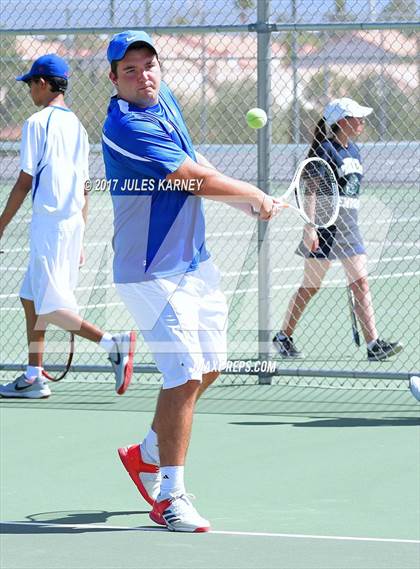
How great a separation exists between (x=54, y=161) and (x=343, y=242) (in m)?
2.35

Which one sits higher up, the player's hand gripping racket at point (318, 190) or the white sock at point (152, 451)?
the player's hand gripping racket at point (318, 190)

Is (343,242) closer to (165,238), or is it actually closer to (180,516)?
(165,238)

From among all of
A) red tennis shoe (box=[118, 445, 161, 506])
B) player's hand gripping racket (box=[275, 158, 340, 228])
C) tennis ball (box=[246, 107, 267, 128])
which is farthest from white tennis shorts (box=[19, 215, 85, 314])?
red tennis shoe (box=[118, 445, 161, 506])

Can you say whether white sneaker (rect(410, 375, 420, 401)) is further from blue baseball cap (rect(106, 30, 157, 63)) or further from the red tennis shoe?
blue baseball cap (rect(106, 30, 157, 63))

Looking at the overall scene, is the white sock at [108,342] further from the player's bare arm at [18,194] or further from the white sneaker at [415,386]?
the white sneaker at [415,386]

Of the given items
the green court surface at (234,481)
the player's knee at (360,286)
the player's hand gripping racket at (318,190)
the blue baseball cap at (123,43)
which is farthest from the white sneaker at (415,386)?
the blue baseball cap at (123,43)

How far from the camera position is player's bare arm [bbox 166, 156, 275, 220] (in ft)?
19.9

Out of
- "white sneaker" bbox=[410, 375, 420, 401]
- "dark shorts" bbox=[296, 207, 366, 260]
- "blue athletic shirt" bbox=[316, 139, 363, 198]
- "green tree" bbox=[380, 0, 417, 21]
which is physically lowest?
"white sneaker" bbox=[410, 375, 420, 401]

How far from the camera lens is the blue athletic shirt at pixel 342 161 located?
32.4 feet

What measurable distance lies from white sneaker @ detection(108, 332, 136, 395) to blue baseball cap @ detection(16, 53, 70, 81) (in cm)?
168

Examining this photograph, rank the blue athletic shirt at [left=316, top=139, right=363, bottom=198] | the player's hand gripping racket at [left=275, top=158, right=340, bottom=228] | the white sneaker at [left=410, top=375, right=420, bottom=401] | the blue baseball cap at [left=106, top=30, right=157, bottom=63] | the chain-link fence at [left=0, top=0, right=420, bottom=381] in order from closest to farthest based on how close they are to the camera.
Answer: the blue baseball cap at [left=106, top=30, right=157, bottom=63] → the player's hand gripping racket at [left=275, top=158, right=340, bottom=228] → the white sneaker at [left=410, top=375, right=420, bottom=401] → the chain-link fence at [left=0, top=0, right=420, bottom=381] → the blue athletic shirt at [left=316, top=139, right=363, bottom=198]

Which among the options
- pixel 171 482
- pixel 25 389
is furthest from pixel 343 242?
pixel 171 482

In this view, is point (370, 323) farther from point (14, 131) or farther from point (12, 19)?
point (14, 131)

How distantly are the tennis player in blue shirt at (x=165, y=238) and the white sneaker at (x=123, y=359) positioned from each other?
2.08 m
